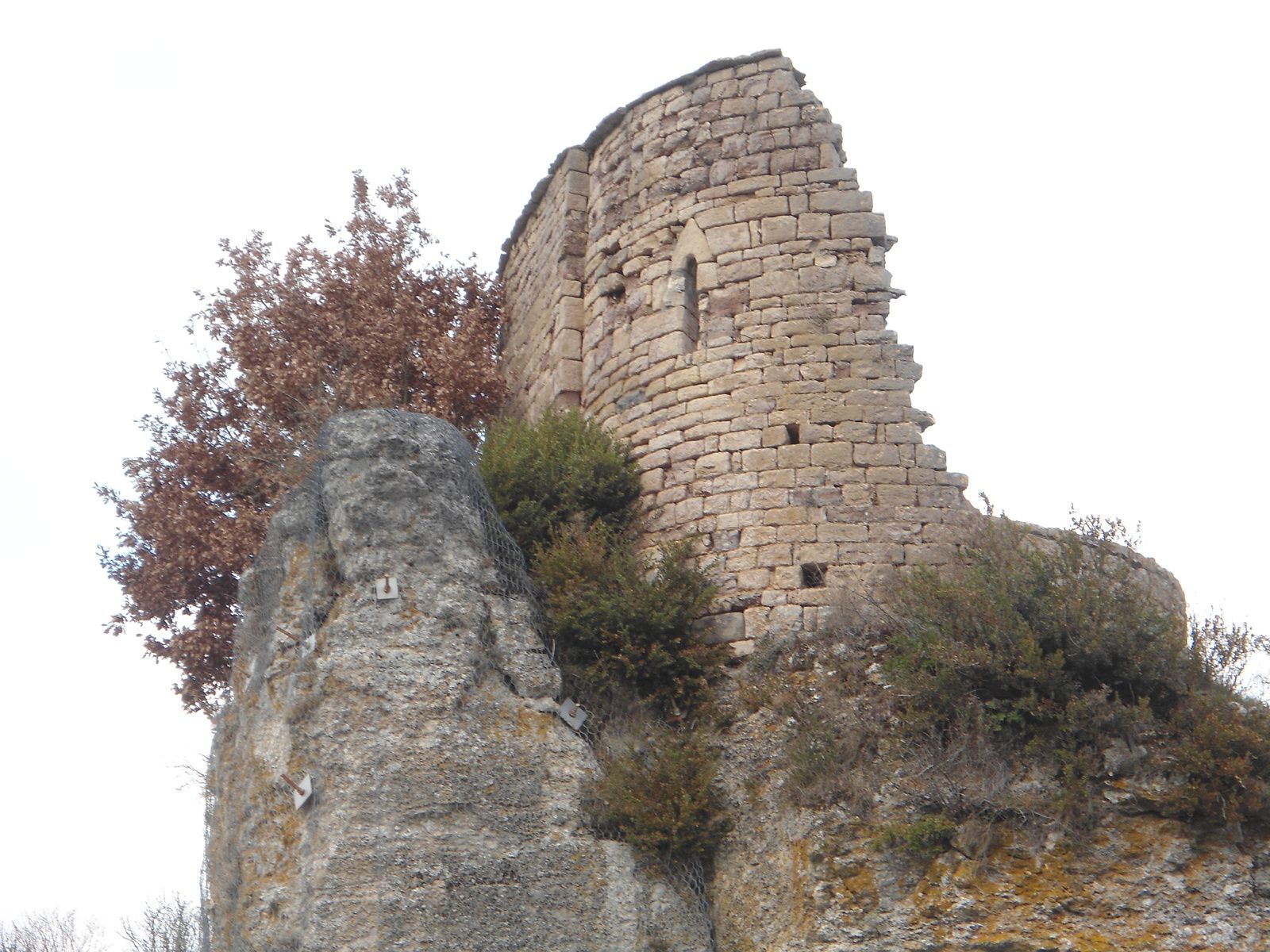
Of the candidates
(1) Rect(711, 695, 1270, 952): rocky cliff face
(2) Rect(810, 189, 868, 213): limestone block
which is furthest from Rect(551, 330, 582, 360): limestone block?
(1) Rect(711, 695, 1270, 952): rocky cliff face

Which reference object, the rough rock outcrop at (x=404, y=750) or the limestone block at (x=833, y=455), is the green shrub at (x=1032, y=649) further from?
the rough rock outcrop at (x=404, y=750)

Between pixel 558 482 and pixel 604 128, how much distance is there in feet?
10.5

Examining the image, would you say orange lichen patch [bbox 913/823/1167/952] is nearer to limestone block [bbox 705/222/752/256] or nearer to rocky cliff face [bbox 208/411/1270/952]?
rocky cliff face [bbox 208/411/1270/952]

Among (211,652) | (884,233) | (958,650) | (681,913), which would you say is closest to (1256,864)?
(958,650)

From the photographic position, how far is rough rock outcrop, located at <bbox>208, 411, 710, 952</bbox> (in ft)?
27.4

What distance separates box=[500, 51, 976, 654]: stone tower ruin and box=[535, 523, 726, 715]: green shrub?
248 millimetres

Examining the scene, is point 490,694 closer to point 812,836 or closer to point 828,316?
point 812,836

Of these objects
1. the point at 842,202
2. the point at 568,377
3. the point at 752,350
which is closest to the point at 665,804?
the point at 752,350

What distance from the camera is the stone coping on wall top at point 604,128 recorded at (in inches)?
440

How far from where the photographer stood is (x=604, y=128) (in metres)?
12.0

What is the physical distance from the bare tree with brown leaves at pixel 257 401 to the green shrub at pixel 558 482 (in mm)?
2063

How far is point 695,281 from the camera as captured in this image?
1089 centimetres

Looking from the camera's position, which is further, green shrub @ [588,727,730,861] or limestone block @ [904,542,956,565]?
limestone block @ [904,542,956,565]

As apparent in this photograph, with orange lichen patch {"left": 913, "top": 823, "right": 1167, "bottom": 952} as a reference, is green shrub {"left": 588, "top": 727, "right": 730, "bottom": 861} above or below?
above
